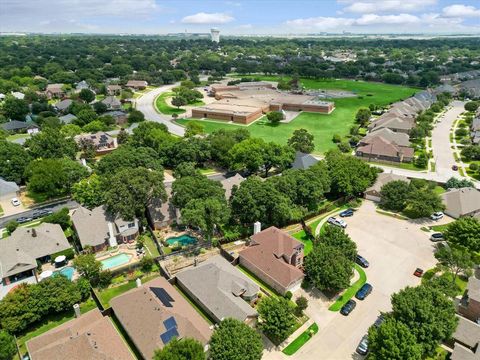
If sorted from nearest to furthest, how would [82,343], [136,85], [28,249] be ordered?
[82,343], [28,249], [136,85]

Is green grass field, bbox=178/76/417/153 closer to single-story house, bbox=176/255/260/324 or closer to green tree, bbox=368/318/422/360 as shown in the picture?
single-story house, bbox=176/255/260/324

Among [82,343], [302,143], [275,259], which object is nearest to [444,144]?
[302,143]

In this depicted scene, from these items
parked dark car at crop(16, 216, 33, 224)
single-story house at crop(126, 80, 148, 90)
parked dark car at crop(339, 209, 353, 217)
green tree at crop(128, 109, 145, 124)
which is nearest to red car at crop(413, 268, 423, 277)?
parked dark car at crop(339, 209, 353, 217)

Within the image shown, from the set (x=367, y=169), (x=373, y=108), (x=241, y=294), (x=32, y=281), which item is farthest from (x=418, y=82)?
(x=32, y=281)

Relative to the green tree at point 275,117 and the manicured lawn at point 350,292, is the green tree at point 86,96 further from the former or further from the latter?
the manicured lawn at point 350,292

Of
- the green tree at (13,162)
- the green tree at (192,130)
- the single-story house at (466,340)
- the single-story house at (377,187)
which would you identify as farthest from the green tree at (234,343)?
the green tree at (192,130)

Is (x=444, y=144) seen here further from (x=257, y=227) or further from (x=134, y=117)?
(x=134, y=117)
